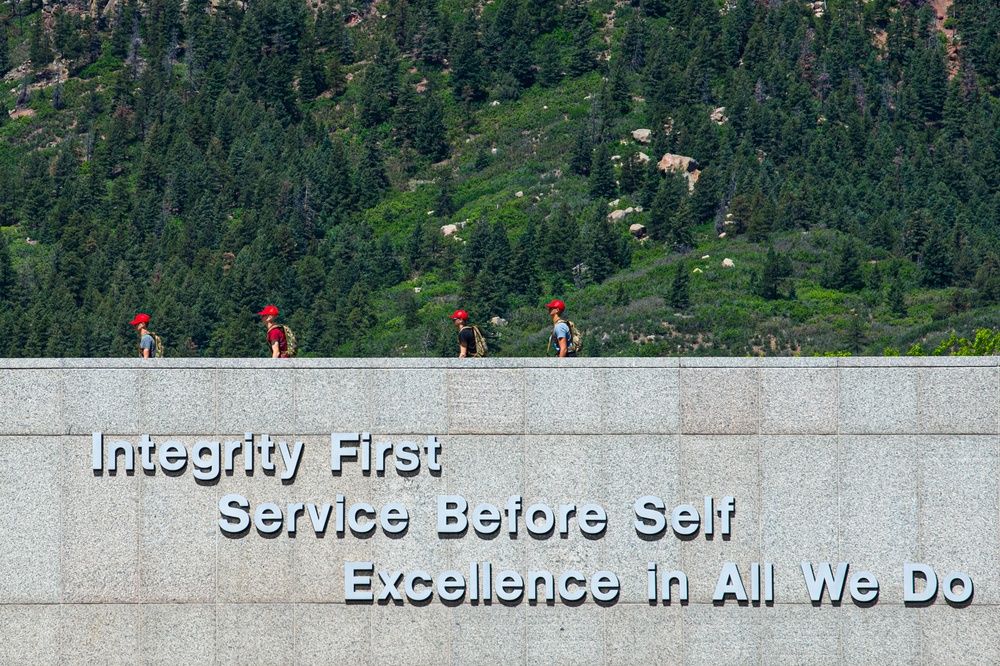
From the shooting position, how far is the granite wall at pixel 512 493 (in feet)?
53.8

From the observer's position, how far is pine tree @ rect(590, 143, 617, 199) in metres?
80.5

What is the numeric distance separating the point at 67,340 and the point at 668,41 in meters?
40.5

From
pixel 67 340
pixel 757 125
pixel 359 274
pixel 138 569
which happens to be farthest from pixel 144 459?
pixel 757 125

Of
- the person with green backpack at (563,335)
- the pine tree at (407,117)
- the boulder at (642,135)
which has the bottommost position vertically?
the person with green backpack at (563,335)

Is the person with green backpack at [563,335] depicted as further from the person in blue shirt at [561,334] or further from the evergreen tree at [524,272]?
the evergreen tree at [524,272]

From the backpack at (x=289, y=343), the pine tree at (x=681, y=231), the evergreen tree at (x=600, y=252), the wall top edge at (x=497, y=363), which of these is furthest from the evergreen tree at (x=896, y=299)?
the backpack at (x=289, y=343)

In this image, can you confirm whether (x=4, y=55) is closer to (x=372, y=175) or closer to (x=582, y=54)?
(x=372, y=175)

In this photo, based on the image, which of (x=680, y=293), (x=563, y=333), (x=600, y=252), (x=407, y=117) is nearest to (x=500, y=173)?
(x=407, y=117)

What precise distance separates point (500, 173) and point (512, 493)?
69554 mm

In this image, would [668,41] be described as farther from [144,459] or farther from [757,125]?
[144,459]

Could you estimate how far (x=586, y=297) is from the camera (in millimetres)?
71188

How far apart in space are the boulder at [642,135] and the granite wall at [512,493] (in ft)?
227

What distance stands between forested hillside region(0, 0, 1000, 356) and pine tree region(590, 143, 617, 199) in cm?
20

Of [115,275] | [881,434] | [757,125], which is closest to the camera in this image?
[881,434]
